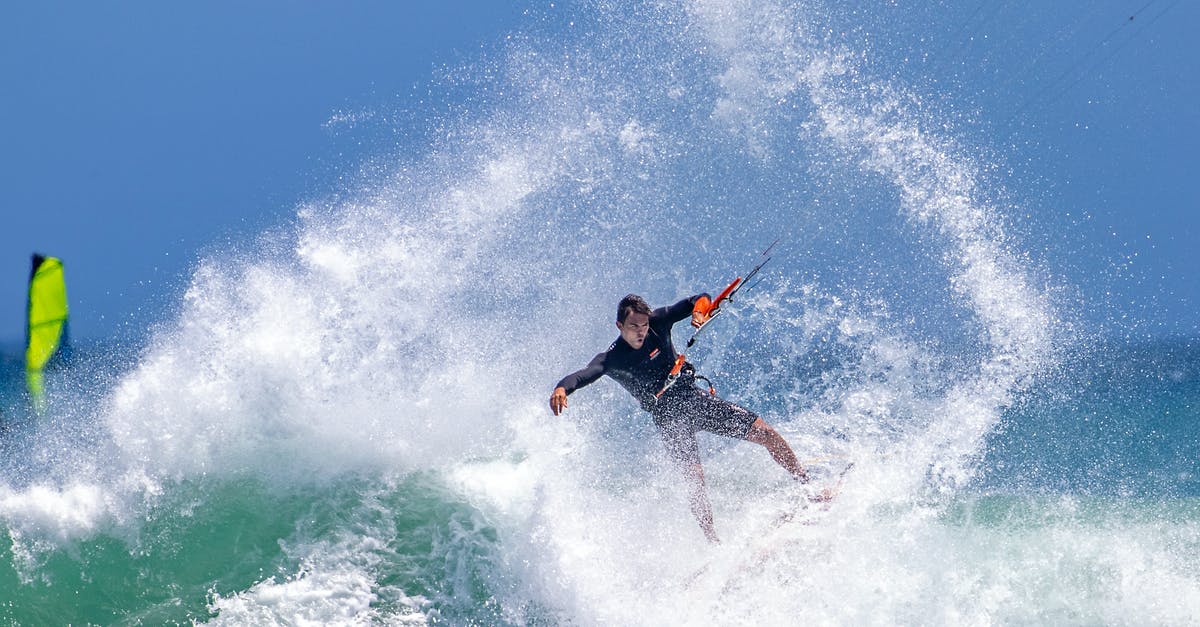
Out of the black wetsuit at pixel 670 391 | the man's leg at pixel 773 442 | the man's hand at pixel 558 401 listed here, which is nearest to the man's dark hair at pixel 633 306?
the black wetsuit at pixel 670 391

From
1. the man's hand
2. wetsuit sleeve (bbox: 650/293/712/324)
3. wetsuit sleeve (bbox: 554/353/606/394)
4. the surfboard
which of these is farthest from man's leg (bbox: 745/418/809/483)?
the man's hand

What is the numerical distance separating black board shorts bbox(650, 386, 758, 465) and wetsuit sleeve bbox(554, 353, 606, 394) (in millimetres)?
519

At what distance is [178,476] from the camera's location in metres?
6.00

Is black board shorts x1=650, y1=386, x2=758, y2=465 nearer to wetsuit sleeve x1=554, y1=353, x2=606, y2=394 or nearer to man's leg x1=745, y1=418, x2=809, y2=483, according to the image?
man's leg x1=745, y1=418, x2=809, y2=483

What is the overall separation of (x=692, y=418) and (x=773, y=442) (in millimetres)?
526

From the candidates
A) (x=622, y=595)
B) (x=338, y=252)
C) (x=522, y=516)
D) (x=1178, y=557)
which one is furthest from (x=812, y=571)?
(x=338, y=252)

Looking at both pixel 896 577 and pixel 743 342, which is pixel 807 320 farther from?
pixel 896 577

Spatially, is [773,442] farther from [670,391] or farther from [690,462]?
[670,391]

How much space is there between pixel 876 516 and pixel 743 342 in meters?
3.18

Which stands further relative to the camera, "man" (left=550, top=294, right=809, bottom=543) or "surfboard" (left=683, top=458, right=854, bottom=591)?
"man" (left=550, top=294, right=809, bottom=543)

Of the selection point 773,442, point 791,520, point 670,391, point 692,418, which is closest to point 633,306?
point 670,391

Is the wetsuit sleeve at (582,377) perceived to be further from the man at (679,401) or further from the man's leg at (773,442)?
the man's leg at (773,442)

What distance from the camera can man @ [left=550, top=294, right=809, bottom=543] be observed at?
5.13 m

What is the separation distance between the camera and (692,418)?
5359mm
